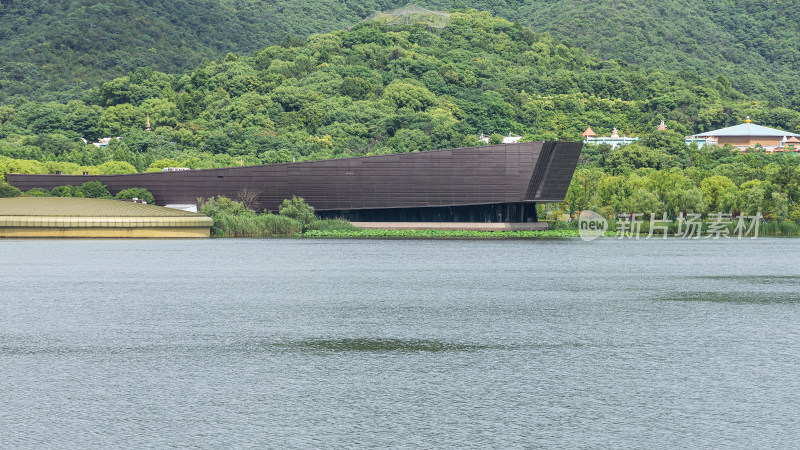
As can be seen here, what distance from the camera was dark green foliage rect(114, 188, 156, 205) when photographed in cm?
10956

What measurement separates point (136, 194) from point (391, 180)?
1127 inches

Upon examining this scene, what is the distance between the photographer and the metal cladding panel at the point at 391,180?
103 m

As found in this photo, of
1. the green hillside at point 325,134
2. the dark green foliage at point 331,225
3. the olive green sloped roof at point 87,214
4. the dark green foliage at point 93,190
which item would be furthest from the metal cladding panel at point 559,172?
the dark green foliage at point 93,190

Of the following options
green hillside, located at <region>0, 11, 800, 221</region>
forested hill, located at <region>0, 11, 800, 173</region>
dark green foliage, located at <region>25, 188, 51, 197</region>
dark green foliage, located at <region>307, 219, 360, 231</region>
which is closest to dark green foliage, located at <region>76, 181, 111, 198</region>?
dark green foliage, located at <region>25, 188, 51, 197</region>

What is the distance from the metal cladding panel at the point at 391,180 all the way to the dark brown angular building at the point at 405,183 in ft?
0.35

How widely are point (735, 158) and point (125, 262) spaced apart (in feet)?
350

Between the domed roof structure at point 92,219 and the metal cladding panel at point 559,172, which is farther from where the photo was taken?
the metal cladding panel at point 559,172

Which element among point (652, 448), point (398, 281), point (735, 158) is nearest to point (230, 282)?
point (398, 281)

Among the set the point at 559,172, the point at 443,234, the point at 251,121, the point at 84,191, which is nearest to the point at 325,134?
the point at 251,121

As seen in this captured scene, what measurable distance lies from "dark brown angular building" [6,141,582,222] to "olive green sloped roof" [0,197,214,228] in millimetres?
14754

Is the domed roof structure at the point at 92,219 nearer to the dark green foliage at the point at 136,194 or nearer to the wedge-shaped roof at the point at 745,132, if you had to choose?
the dark green foliage at the point at 136,194

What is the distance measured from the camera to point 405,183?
10638cm

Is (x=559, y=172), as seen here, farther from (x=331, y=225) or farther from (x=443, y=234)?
(x=331, y=225)

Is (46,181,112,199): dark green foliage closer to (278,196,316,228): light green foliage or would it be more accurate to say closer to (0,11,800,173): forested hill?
(278,196,316,228): light green foliage
